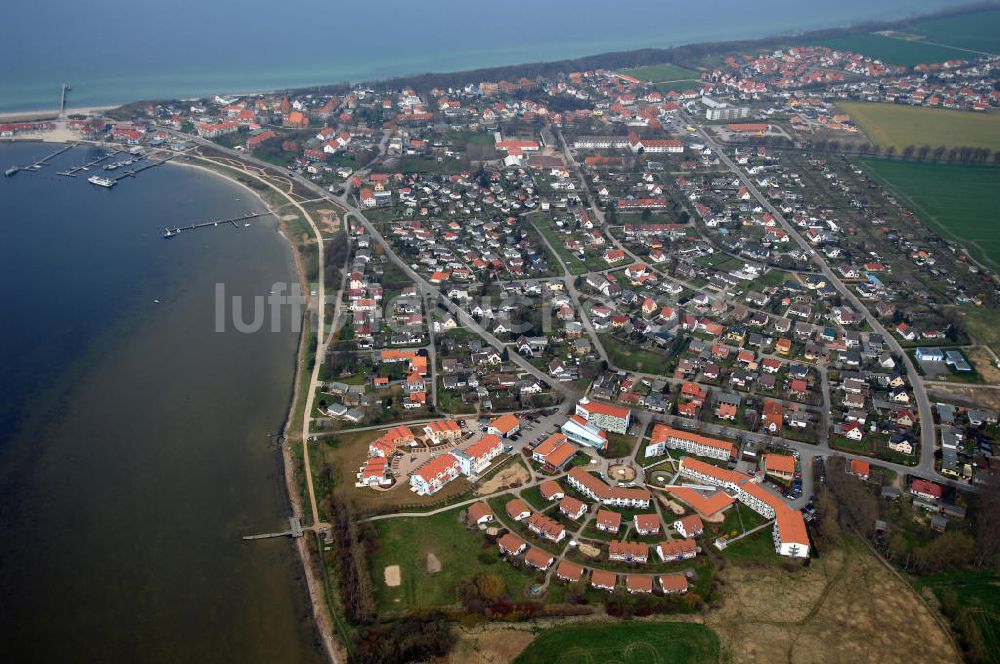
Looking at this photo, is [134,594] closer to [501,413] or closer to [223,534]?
[223,534]

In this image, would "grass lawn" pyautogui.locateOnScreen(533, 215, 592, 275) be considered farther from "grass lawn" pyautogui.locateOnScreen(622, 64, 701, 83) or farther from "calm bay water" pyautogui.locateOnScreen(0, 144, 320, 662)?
"grass lawn" pyautogui.locateOnScreen(622, 64, 701, 83)

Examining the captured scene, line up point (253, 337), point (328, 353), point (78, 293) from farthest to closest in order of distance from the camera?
point (78, 293) → point (253, 337) → point (328, 353)

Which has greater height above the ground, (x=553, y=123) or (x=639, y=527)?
(x=553, y=123)

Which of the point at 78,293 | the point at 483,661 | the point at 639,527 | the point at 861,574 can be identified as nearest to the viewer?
the point at 483,661

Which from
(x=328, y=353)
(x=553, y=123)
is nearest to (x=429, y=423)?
(x=328, y=353)

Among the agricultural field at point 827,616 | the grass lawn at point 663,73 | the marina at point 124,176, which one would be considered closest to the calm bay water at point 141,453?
the marina at point 124,176

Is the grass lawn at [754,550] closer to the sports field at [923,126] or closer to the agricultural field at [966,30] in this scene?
the sports field at [923,126]

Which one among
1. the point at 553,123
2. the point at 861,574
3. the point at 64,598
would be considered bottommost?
the point at 64,598
